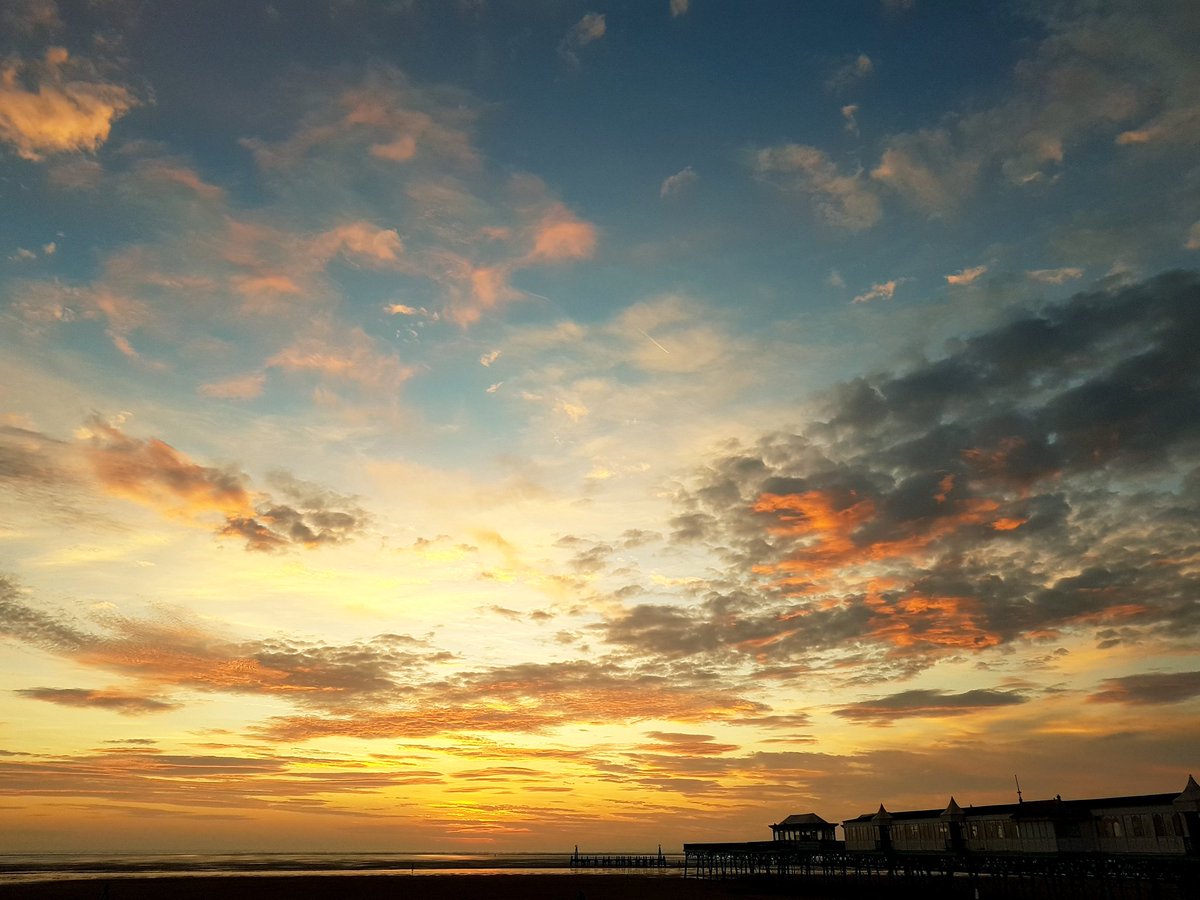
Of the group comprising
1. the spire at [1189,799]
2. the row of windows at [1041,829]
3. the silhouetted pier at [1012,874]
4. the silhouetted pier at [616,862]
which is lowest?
the silhouetted pier at [616,862]

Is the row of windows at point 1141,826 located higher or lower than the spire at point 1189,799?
lower

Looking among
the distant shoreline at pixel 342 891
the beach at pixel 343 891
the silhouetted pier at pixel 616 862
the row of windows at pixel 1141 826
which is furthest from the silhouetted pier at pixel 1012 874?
the silhouetted pier at pixel 616 862

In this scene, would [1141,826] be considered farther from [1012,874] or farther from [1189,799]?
[1012,874]

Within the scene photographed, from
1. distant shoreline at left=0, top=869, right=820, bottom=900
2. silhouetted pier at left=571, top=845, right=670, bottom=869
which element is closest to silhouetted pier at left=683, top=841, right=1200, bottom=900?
distant shoreline at left=0, top=869, right=820, bottom=900

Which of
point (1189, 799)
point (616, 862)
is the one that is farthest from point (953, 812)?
point (616, 862)

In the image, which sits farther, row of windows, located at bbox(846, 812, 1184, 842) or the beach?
the beach

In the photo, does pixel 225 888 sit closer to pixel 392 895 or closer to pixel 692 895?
pixel 392 895

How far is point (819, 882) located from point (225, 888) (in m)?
64.4

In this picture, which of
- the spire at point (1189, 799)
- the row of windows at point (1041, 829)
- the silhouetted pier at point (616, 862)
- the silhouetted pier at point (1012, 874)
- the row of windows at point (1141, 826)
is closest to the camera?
the spire at point (1189, 799)

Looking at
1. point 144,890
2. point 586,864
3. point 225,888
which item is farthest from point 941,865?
point 586,864

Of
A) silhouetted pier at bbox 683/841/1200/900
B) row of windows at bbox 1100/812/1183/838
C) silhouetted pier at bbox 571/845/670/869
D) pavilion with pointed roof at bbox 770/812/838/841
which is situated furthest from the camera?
silhouetted pier at bbox 571/845/670/869

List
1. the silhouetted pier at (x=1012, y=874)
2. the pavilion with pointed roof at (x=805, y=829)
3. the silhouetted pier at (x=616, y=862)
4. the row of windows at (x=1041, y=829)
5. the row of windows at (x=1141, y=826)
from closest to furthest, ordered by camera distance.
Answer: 1. the row of windows at (x=1141, y=826)
2. the row of windows at (x=1041, y=829)
3. the silhouetted pier at (x=1012, y=874)
4. the pavilion with pointed roof at (x=805, y=829)
5. the silhouetted pier at (x=616, y=862)

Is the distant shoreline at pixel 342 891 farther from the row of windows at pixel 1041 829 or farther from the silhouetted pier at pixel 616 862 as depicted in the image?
the silhouetted pier at pixel 616 862

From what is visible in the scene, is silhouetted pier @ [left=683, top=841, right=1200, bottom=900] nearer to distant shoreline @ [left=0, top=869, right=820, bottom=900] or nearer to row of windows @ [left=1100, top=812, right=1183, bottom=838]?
row of windows @ [left=1100, top=812, right=1183, bottom=838]
